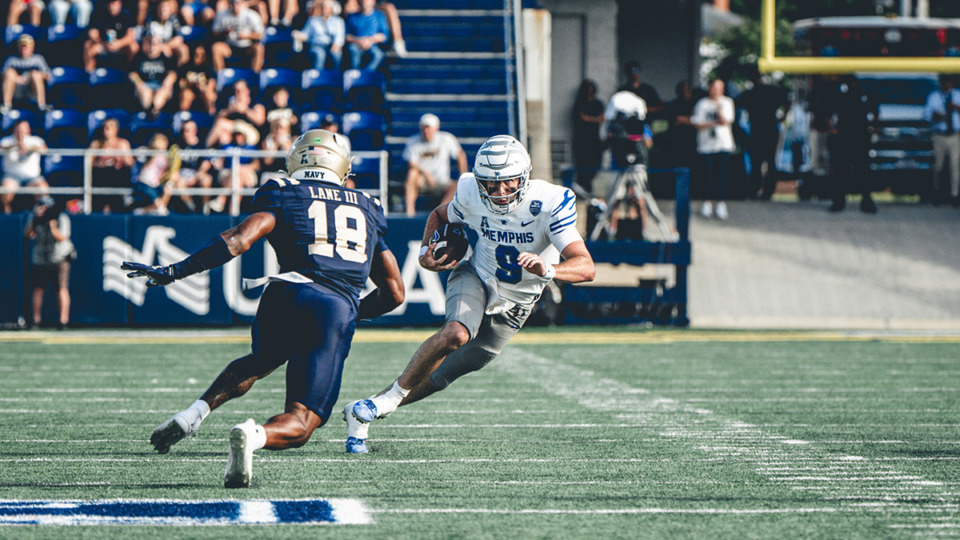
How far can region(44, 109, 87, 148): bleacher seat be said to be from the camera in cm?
1622

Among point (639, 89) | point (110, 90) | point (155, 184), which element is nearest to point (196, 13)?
point (110, 90)

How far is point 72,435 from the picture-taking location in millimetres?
6984

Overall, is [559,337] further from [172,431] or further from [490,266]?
[172,431]

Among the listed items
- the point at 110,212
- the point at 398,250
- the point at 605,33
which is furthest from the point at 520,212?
the point at 605,33

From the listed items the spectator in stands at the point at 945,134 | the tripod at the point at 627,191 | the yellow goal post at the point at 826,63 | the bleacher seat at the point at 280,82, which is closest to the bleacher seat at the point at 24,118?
the bleacher seat at the point at 280,82

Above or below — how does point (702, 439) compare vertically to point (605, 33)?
below

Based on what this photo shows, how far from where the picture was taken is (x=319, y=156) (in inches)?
227

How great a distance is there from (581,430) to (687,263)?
7.82 m

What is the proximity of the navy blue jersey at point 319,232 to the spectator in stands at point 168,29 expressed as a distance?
11.4m

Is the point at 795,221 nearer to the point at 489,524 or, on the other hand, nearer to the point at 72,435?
the point at 72,435

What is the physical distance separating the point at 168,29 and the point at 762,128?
8.27 m

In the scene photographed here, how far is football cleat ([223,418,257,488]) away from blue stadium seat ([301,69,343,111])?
1174cm

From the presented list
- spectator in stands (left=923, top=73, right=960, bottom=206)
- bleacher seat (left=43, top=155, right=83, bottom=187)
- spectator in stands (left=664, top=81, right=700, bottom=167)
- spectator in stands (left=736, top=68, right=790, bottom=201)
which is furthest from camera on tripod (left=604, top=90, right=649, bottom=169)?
bleacher seat (left=43, top=155, right=83, bottom=187)

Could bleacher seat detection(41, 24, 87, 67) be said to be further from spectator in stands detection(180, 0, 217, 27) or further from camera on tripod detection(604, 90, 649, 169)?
camera on tripod detection(604, 90, 649, 169)
